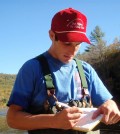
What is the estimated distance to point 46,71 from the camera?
320 centimetres

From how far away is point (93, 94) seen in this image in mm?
3494

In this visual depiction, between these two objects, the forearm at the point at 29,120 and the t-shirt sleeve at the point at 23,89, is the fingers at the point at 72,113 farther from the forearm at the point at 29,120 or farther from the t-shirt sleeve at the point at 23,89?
the t-shirt sleeve at the point at 23,89

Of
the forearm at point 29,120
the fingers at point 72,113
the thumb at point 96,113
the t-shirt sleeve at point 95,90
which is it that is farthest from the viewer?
the t-shirt sleeve at point 95,90

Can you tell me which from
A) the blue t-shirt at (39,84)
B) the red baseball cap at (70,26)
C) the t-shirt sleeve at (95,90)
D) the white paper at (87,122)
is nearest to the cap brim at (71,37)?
the red baseball cap at (70,26)

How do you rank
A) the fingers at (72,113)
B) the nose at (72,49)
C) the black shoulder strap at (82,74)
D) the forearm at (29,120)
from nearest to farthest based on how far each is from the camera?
1. the fingers at (72,113)
2. the forearm at (29,120)
3. the nose at (72,49)
4. the black shoulder strap at (82,74)

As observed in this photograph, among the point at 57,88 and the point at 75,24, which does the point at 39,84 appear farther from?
the point at 75,24

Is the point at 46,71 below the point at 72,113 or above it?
above

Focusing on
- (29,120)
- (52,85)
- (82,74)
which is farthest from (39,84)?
(82,74)

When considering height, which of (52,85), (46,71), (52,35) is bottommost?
(52,85)

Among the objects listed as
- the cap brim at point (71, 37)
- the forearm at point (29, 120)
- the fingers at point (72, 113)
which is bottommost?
the forearm at point (29, 120)

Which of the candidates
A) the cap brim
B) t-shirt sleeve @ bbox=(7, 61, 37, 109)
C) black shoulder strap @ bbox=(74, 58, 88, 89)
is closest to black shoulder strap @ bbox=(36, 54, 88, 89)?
black shoulder strap @ bbox=(74, 58, 88, 89)

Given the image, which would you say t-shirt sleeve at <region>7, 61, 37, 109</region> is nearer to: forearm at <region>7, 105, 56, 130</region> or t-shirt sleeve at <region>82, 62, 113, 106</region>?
forearm at <region>7, 105, 56, 130</region>

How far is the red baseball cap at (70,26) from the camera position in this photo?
3.27 meters

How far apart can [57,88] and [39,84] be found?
150 mm
